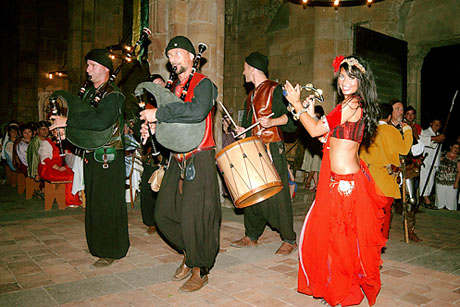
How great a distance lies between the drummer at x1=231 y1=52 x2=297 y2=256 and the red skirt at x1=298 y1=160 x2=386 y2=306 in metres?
1.39

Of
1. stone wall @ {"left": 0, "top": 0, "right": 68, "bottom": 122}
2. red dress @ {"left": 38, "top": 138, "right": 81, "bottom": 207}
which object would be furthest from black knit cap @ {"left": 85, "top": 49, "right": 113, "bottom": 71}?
stone wall @ {"left": 0, "top": 0, "right": 68, "bottom": 122}

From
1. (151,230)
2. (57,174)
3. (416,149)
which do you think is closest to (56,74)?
(57,174)

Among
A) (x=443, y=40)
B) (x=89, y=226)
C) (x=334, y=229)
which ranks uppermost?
(x=443, y=40)

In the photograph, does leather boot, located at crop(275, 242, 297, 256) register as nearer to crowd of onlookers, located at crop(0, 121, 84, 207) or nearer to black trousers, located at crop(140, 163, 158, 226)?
black trousers, located at crop(140, 163, 158, 226)

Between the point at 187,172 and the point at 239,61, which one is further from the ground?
the point at 239,61

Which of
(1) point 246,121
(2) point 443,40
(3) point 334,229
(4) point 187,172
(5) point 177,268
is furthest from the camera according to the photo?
(2) point 443,40

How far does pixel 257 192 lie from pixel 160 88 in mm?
A: 1570

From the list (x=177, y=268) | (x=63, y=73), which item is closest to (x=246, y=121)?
(x=177, y=268)

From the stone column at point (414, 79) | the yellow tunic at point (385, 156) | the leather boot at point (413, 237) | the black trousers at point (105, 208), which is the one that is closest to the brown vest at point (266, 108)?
the yellow tunic at point (385, 156)

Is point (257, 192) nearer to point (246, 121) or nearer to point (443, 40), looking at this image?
point (246, 121)

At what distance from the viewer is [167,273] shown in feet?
12.6

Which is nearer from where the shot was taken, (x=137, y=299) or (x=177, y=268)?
(x=137, y=299)

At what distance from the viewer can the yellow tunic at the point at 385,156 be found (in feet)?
14.8

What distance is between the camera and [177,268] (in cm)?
396
